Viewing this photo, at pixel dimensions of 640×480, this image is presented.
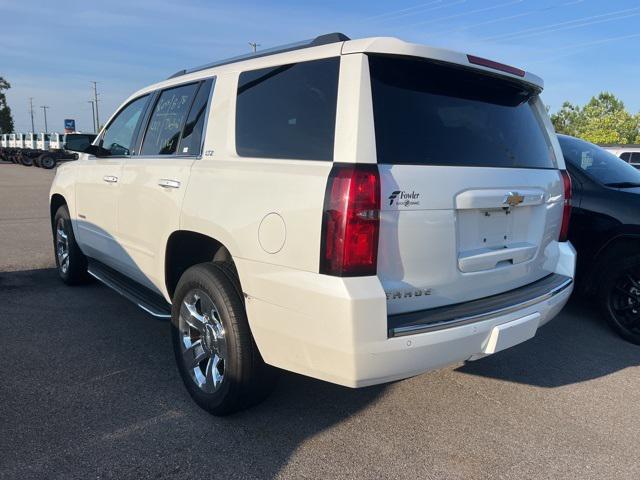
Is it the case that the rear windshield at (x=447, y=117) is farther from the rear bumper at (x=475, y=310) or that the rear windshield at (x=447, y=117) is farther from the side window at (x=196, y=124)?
the side window at (x=196, y=124)

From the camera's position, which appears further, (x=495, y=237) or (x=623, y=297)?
(x=623, y=297)

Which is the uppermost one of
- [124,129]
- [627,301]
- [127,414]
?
[124,129]

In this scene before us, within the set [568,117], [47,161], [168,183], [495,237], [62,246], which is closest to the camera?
[495,237]

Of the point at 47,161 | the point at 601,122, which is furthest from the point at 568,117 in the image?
the point at 47,161

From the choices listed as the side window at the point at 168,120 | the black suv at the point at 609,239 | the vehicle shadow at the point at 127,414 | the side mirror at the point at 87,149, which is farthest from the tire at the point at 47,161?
the black suv at the point at 609,239

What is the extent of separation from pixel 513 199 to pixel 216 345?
1.86 m

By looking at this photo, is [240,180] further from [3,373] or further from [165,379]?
[3,373]

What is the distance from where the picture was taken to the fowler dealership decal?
7.61 ft

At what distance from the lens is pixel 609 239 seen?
15.4 ft

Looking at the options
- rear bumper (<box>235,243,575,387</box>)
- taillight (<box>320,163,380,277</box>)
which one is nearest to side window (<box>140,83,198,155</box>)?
rear bumper (<box>235,243,575,387</box>)

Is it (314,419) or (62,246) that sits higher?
(62,246)

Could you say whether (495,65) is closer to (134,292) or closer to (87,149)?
(134,292)

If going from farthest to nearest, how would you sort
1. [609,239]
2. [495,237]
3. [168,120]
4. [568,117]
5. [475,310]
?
[568,117] < [609,239] < [168,120] < [495,237] < [475,310]

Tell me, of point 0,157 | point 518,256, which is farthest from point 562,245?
point 0,157
